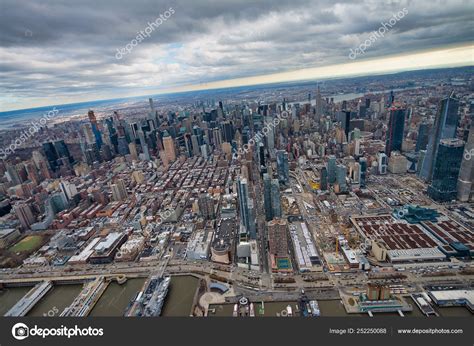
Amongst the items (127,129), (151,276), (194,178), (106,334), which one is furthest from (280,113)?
(106,334)

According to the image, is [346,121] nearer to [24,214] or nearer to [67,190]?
[67,190]

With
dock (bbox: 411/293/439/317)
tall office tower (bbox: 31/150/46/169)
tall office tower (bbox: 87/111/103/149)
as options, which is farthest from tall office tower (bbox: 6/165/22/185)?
dock (bbox: 411/293/439/317)

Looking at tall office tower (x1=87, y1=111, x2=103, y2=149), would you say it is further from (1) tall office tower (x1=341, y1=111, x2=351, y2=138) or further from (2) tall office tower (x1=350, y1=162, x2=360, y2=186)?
(1) tall office tower (x1=341, y1=111, x2=351, y2=138)

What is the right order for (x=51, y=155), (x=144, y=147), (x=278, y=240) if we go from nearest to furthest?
(x=278, y=240) < (x=51, y=155) < (x=144, y=147)

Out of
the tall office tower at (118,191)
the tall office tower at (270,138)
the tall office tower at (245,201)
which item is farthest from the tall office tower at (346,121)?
the tall office tower at (118,191)

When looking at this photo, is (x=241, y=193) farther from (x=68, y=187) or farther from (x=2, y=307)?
(x=68, y=187)

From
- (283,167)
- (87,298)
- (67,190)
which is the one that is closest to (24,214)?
(67,190)

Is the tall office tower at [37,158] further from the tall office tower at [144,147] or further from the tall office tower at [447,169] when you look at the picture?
the tall office tower at [447,169]
